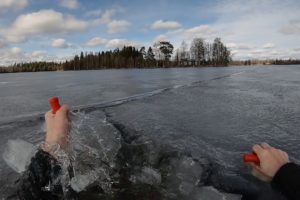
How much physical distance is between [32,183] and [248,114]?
226 inches

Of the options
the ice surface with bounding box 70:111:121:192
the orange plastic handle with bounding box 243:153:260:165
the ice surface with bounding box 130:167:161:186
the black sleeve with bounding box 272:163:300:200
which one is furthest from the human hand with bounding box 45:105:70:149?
the black sleeve with bounding box 272:163:300:200

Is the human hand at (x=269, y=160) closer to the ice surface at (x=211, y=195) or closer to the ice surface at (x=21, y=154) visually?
the ice surface at (x=211, y=195)

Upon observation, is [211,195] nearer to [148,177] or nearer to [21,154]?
[148,177]

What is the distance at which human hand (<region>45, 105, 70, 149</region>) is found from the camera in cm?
289

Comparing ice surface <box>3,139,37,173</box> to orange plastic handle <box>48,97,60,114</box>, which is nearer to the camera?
orange plastic handle <box>48,97,60,114</box>

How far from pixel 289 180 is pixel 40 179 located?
6.95 ft

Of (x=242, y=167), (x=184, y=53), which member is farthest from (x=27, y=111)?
(x=184, y=53)

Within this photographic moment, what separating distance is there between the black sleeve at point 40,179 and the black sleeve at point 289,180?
6.58ft

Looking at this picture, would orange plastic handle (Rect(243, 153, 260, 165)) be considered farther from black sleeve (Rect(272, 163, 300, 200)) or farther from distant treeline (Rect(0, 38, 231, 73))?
distant treeline (Rect(0, 38, 231, 73))

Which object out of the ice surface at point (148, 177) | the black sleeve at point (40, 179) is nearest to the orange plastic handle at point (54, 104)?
the black sleeve at point (40, 179)

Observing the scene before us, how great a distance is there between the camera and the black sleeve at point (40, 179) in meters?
2.79

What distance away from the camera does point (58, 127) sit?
2887 millimetres

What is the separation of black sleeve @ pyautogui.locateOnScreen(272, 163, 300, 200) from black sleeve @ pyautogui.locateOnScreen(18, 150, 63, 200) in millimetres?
2006

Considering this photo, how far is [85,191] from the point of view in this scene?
3.48m
